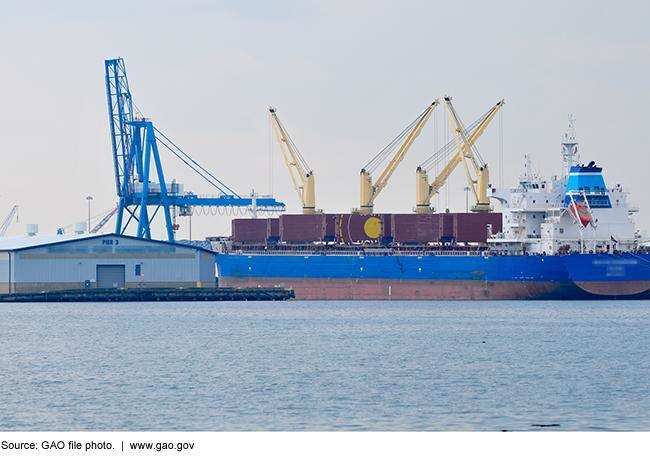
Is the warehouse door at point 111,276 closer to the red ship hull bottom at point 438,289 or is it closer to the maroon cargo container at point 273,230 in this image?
the red ship hull bottom at point 438,289

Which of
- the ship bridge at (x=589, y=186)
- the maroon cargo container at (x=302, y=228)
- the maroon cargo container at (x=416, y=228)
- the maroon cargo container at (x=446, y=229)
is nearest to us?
the ship bridge at (x=589, y=186)

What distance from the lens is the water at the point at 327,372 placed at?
104ft

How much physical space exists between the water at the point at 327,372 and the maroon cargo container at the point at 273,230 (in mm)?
21645

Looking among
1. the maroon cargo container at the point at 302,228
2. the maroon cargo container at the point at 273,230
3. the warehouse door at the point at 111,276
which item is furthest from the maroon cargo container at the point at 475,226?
the warehouse door at the point at 111,276

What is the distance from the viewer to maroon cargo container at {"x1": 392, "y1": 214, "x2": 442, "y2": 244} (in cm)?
8412

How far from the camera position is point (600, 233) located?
77.8 meters

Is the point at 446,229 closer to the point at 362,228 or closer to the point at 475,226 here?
the point at 475,226

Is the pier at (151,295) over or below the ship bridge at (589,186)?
below

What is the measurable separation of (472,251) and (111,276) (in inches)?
854

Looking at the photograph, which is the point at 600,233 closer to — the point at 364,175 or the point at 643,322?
the point at 643,322

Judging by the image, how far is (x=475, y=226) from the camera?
274ft

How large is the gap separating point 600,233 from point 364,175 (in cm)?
2113

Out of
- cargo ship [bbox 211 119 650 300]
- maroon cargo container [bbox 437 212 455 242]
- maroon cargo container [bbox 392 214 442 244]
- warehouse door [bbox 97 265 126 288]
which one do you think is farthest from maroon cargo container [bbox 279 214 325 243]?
warehouse door [bbox 97 265 126 288]

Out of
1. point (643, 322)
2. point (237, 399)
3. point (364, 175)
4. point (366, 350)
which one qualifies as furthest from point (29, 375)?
point (364, 175)
